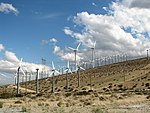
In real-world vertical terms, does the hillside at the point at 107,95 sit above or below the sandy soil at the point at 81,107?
above

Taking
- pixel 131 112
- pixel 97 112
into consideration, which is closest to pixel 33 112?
pixel 97 112

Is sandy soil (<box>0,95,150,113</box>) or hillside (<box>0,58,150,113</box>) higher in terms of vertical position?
hillside (<box>0,58,150,113</box>)

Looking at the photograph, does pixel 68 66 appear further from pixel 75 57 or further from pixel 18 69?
pixel 18 69

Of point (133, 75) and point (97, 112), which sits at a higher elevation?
point (133, 75)

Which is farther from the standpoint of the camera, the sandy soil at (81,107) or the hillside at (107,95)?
the hillside at (107,95)

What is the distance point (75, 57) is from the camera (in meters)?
115

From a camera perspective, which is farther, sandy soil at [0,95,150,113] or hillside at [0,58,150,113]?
hillside at [0,58,150,113]

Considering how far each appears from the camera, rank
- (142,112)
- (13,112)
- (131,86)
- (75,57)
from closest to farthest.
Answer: (142,112), (13,112), (131,86), (75,57)

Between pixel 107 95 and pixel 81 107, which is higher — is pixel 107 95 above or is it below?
above

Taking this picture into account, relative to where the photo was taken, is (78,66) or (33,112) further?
(78,66)

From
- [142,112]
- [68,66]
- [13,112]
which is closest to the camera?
[142,112]

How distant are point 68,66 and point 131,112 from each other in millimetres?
93287

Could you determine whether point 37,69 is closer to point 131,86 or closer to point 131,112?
point 131,86

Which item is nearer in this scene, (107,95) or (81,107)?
(81,107)
